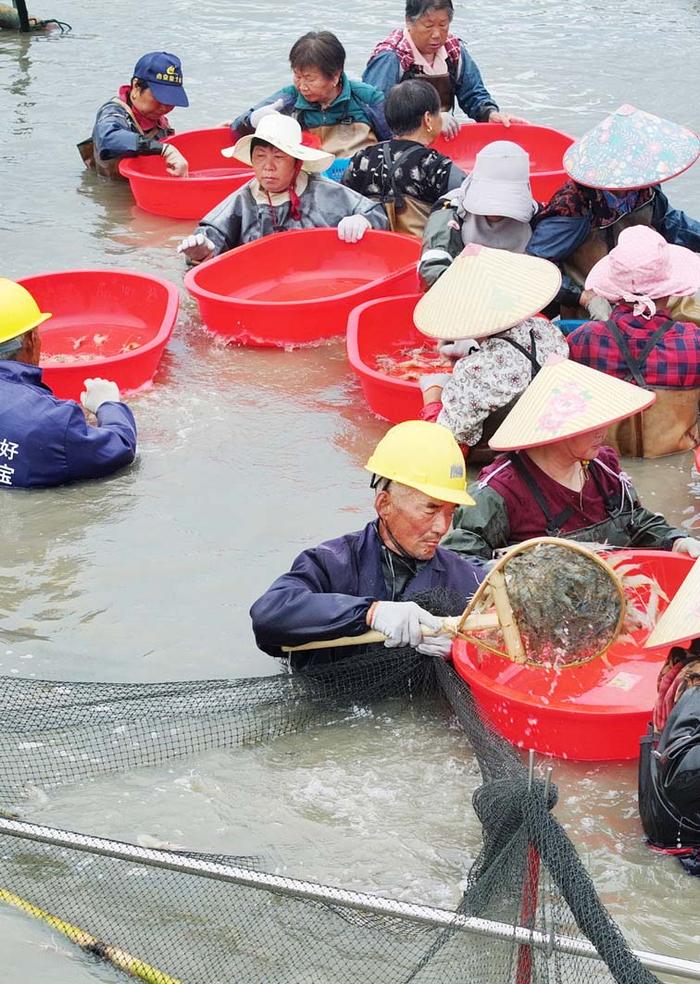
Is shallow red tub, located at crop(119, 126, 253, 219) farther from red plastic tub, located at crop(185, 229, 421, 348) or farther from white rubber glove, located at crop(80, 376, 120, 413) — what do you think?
white rubber glove, located at crop(80, 376, 120, 413)

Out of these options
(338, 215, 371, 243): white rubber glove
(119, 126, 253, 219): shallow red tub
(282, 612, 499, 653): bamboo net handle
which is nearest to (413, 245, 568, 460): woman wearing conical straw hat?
(282, 612, 499, 653): bamboo net handle

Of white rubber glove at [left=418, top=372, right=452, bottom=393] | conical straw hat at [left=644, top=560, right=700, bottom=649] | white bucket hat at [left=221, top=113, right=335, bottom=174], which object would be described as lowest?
white rubber glove at [left=418, top=372, right=452, bottom=393]

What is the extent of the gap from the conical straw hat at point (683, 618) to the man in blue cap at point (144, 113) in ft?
22.6

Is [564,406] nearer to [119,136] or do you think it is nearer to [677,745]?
[677,745]

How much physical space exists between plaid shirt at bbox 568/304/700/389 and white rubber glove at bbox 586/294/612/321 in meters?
0.49

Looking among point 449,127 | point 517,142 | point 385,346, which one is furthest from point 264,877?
point 517,142

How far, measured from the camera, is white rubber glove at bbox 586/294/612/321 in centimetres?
646

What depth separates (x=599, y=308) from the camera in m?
6.52

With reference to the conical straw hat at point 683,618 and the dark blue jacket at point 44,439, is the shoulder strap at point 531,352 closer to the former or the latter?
the dark blue jacket at point 44,439

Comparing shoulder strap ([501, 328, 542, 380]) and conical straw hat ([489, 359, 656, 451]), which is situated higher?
conical straw hat ([489, 359, 656, 451])

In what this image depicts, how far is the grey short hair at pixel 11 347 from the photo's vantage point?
5898 mm

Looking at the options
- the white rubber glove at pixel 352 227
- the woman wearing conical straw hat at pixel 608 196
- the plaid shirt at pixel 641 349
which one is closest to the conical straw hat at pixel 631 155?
the woman wearing conical straw hat at pixel 608 196

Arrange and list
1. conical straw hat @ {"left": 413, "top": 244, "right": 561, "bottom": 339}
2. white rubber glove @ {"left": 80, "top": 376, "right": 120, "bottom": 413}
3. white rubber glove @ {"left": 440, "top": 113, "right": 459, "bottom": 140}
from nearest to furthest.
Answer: conical straw hat @ {"left": 413, "top": 244, "right": 561, "bottom": 339} → white rubber glove @ {"left": 80, "top": 376, "right": 120, "bottom": 413} → white rubber glove @ {"left": 440, "top": 113, "right": 459, "bottom": 140}

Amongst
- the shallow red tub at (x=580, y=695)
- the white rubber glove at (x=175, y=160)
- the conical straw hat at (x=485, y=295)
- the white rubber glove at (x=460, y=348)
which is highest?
the conical straw hat at (x=485, y=295)
